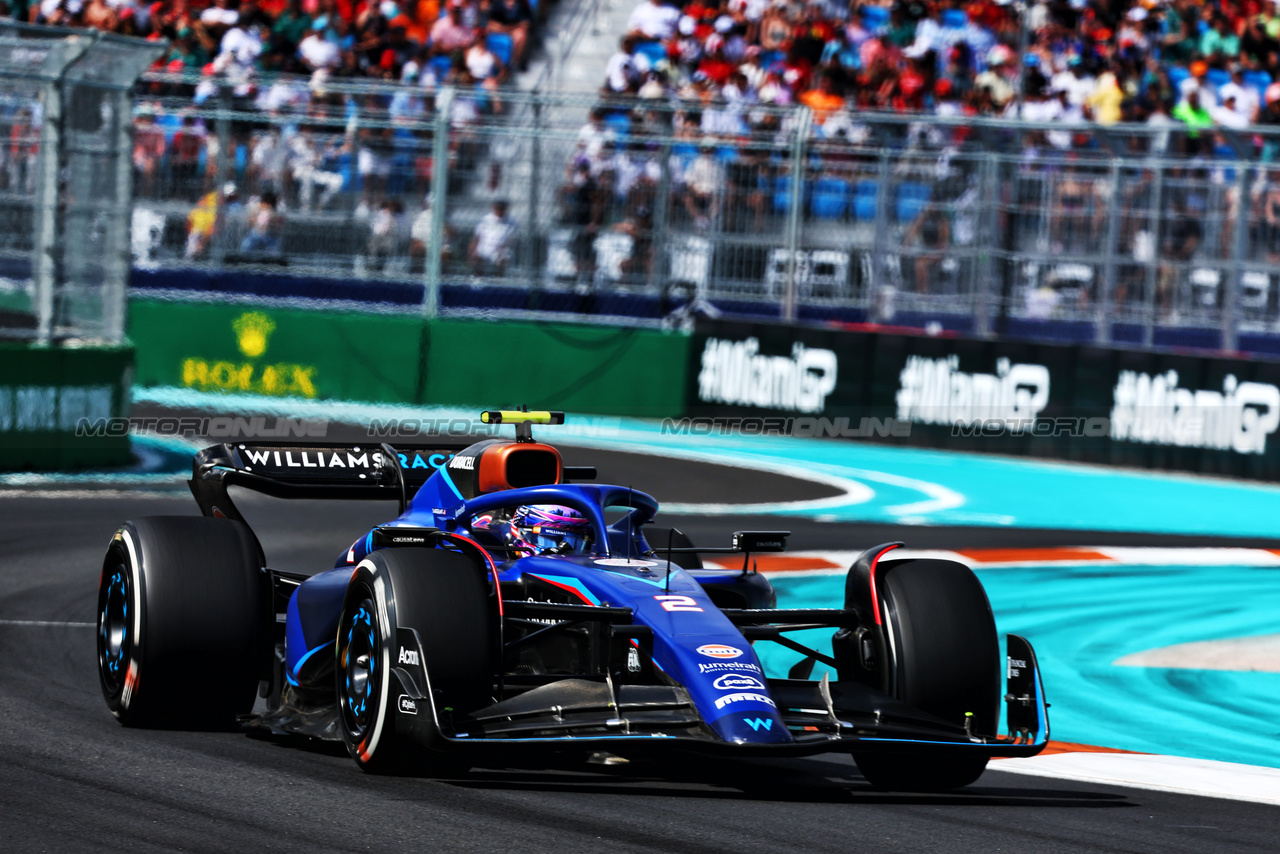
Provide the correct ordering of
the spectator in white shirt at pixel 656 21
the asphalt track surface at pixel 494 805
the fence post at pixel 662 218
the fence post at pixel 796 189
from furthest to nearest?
the spectator in white shirt at pixel 656 21 → the fence post at pixel 662 218 → the fence post at pixel 796 189 → the asphalt track surface at pixel 494 805

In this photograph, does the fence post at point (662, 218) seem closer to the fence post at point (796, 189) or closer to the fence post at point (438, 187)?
the fence post at point (796, 189)

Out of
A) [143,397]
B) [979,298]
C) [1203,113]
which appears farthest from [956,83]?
[143,397]

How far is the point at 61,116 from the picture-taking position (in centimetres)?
1346

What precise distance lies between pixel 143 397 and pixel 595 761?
13.5 meters

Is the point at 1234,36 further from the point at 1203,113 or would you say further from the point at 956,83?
the point at 956,83

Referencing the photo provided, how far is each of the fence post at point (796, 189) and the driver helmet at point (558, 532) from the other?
11.5 meters

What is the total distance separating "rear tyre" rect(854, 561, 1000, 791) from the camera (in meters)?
5.89

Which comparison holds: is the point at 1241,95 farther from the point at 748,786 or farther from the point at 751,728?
the point at 751,728

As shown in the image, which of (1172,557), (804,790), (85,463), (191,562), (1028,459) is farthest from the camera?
(1028,459)

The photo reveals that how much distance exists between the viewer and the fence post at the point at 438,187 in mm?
18531

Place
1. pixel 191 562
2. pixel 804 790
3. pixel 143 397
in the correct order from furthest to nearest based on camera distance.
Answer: pixel 143 397 < pixel 191 562 < pixel 804 790

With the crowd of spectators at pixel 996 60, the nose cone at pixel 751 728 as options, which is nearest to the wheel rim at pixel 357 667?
the nose cone at pixel 751 728

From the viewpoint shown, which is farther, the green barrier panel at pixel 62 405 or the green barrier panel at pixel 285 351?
the green barrier panel at pixel 285 351

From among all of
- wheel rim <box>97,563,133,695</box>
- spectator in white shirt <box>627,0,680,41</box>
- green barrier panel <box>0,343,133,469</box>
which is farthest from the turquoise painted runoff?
spectator in white shirt <box>627,0,680,41</box>
